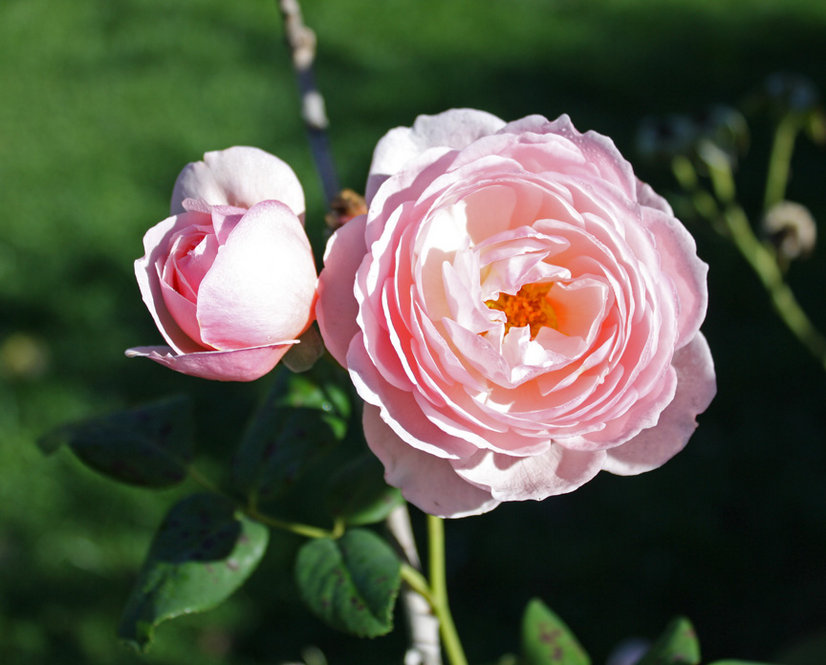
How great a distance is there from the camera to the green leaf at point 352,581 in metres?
0.72

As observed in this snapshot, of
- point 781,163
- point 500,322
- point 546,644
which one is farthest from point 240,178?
point 781,163

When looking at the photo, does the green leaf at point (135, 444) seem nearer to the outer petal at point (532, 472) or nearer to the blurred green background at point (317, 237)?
the blurred green background at point (317, 237)

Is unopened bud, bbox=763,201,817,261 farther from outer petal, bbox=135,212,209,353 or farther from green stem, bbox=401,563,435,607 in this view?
outer petal, bbox=135,212,209,353

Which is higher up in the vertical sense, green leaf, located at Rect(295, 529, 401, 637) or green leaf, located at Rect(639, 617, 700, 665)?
green leaf, located at Rect(295, 529, 401, 637)

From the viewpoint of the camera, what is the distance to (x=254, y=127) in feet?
9.90

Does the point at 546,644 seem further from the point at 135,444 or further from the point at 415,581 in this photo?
the point at 135,444

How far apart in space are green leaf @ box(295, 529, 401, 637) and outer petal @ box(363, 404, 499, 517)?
143 millimetres

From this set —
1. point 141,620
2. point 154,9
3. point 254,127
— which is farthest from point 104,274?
point 141,620

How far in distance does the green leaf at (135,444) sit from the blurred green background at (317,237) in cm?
12

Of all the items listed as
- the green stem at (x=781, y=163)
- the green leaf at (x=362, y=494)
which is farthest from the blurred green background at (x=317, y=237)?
the green leaf at (x=362, y=494)

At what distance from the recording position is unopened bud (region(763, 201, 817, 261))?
53.6 inches

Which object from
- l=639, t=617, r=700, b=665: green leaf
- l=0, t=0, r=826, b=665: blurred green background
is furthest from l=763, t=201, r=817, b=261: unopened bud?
l=639, t=617, r=700, b=665: green leaf

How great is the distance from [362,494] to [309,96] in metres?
0.40

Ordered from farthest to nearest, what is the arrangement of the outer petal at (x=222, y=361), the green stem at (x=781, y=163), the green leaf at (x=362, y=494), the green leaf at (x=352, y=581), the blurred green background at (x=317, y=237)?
1. the blurred green background at (x=317, y=237)
2. the green stem at (x=781, y=163)
3. the green leaf at (x=362, y=494)
4. the green leaf at (x=352, y=581)
5. the outer petal at (x=222, y=361)
